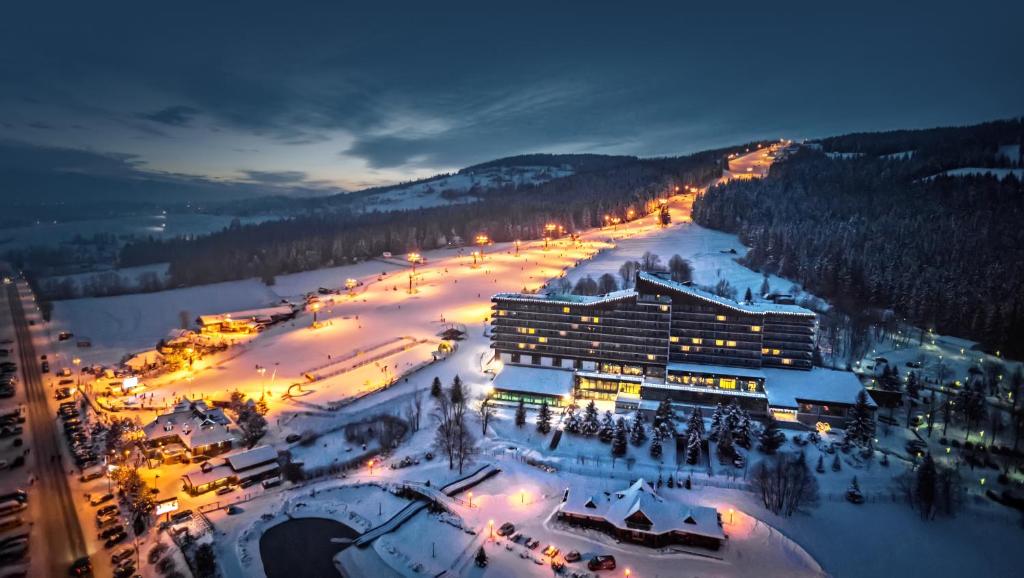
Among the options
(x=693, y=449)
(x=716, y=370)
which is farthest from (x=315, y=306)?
(x=693, y=449)

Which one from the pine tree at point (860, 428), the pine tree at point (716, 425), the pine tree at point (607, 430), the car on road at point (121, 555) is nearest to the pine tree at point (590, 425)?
the pine tree at point (607, 430)

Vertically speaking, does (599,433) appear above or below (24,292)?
below

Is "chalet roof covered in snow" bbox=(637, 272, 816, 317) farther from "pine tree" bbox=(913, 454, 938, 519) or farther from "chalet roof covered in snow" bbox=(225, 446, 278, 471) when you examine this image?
"chalet roof covered in snow" bbox=(225, 446, 278, 471)

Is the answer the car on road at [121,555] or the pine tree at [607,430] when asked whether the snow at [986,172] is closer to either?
the pine tree at [607,430]

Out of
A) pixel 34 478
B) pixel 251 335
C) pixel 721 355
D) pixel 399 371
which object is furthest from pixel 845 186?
pixel 34 478

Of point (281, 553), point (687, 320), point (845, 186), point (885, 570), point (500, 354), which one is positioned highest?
point (845, 186)

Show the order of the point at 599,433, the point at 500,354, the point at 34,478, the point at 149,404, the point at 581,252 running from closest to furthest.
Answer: the point at 34,478
the point at 599,433
the point at 149,404
the point at 500,354
the point at 581,252

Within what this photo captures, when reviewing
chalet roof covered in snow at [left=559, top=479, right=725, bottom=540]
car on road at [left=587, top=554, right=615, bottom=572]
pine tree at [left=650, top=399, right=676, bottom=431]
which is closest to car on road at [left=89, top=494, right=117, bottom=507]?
chalet roof covered in snow at [left=559, top=479, right=725, bottom=540]

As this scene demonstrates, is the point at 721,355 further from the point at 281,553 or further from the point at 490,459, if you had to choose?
the point at 281,553
